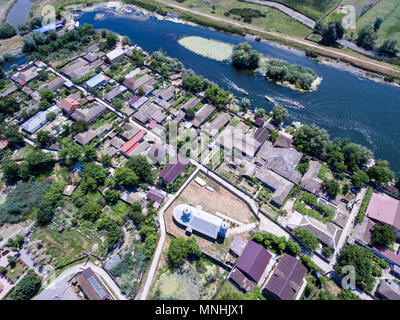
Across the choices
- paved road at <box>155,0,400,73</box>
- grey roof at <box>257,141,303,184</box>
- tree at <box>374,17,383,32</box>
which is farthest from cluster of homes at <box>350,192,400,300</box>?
tree at <box>374,17,383,32</box>

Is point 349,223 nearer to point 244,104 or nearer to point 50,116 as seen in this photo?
point 244,104

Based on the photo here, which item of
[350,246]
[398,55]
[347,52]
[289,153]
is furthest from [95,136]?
[398,55]

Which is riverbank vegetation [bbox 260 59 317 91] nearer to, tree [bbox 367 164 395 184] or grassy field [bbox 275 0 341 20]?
tree [bbox 367 164 395 184]

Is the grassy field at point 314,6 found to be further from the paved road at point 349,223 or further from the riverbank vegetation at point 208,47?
the paved road at point 349,223

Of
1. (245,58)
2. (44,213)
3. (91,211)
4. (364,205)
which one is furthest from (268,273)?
(245,58)

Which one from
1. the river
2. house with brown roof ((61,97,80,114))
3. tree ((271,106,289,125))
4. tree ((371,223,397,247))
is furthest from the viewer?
the river

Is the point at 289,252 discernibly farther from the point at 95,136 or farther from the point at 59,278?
the point at 95,136

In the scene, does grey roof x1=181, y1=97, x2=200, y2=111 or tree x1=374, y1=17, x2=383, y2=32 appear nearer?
grey roof x1=181, y1=97, x2=200, y2=111
